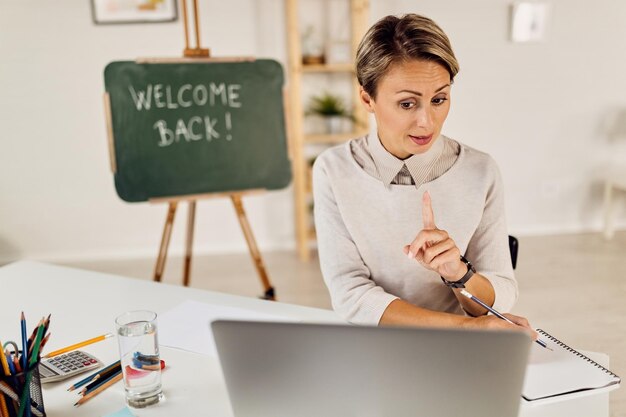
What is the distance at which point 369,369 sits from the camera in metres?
0.60

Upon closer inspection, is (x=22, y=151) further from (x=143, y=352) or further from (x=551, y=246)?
(x=551, y=246)

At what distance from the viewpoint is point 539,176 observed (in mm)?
3869

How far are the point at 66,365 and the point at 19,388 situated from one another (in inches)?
7.8

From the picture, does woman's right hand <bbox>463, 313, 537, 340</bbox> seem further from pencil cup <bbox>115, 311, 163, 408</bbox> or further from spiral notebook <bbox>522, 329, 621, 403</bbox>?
pencil cup <bbox>115, 311, 163, 408</bbox>

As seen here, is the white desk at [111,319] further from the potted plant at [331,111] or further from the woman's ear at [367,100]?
the potted plant at [331,111]

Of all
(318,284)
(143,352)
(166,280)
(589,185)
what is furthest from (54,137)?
(589,185)

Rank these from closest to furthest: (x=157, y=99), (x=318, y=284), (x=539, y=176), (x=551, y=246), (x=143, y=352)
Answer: (x=143, y=352) < (x=157, y=99) < (x=318, y=284) < (x=551, y=246) < (x=539, y=176)

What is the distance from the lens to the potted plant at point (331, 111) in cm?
349

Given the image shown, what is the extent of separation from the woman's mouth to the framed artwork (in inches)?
109

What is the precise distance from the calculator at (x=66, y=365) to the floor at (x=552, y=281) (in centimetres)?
172

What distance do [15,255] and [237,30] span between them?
1968 millimetres

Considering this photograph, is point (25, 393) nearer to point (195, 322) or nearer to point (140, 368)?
point (140, 368)

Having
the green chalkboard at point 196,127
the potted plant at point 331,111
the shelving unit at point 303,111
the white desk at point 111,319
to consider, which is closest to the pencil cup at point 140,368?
the white desk at point 111,319

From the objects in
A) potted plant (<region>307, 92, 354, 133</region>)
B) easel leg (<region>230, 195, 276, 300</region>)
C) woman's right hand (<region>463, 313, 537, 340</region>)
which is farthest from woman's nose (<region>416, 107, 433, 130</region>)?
potted plant (<region>307, 92, 354, 133</region>)
